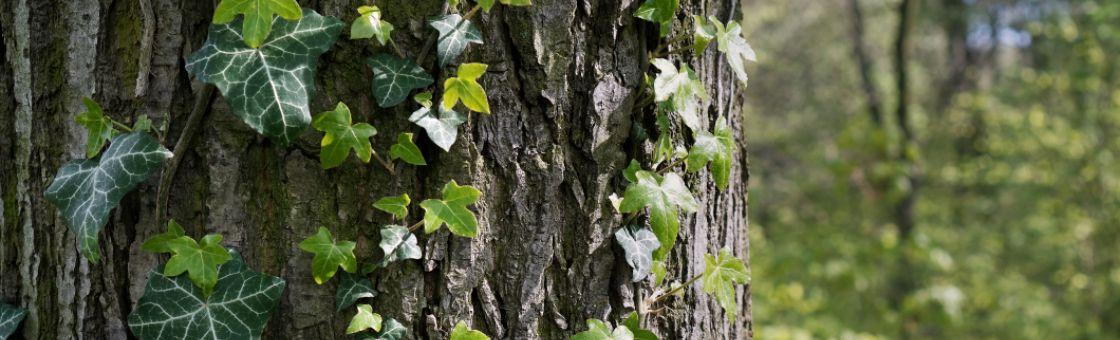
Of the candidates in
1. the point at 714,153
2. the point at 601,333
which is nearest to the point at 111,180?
the point at 601,333

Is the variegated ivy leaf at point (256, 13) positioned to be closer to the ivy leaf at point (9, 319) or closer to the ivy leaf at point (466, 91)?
the ivy leaf at point (466, 91)

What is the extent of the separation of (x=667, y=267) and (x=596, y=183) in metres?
0.22

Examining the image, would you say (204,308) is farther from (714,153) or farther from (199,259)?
(714,153)

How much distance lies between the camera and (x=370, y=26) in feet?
3.20

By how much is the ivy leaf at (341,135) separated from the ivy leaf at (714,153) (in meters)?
0.48

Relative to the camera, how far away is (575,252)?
115 cm

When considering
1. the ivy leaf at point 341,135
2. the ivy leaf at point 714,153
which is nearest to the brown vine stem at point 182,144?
the ivy leaf at point 341,135

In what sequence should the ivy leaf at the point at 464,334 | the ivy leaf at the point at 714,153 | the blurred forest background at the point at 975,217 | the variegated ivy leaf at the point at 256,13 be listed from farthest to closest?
the blurred forest background at the point at 975,217 < the ivy leaf at the point at 714,153 < the ivy leaf at the point at 464,334 < the variegated ivy leaf at the point at 256,13

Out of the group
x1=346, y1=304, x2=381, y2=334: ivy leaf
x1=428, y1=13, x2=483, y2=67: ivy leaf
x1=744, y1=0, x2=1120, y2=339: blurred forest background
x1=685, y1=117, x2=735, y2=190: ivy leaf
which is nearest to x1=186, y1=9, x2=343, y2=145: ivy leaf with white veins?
x1=428, y1=13, x2=483, y2=67: ivy leaf

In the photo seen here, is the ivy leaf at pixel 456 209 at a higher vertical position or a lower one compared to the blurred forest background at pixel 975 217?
lower

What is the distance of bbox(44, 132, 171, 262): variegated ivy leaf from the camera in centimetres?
101

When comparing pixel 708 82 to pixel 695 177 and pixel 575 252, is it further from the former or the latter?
pixel 575 252

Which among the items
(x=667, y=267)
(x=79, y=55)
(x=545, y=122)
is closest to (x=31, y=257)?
(x=79, y=55)

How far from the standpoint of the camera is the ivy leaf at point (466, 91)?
1.00 metres
